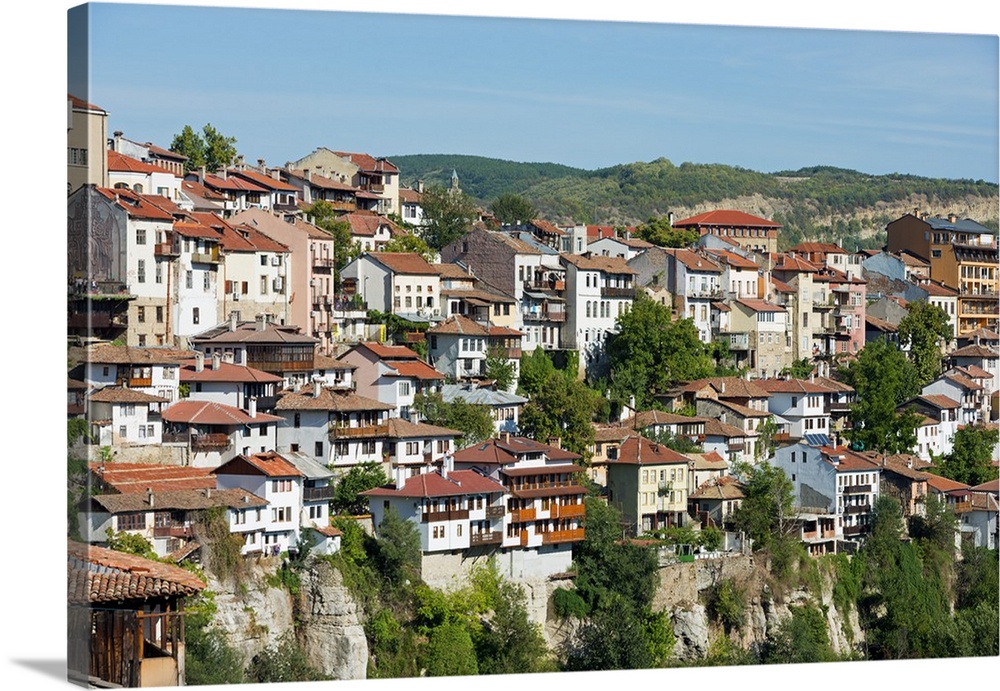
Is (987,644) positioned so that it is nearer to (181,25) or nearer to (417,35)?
(417,35)

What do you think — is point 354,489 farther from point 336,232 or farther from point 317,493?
point 336,232

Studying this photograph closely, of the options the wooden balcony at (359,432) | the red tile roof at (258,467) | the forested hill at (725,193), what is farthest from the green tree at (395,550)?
the forested hill at (725,193)

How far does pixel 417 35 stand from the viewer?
2420 cm

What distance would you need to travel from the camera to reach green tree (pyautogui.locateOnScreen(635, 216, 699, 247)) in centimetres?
4081

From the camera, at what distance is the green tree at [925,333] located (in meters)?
38.3

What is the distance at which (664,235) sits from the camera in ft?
134

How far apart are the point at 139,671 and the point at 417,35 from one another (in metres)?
10.1

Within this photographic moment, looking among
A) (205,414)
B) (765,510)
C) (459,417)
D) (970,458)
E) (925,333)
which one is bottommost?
(765,510)

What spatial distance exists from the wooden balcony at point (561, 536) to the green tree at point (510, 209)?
1440 cm

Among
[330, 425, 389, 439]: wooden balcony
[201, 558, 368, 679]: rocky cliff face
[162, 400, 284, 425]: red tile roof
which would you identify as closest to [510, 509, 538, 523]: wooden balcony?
[330, 425, 389, 439]: wooden balcony

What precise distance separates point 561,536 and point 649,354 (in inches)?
264

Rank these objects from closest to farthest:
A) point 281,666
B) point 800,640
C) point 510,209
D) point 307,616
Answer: point 281,666 → point 307,616 → point 800,640 → point 510,209

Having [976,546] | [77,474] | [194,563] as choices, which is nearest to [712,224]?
[976,546]

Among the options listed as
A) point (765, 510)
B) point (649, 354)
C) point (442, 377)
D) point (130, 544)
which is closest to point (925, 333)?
point (649, 354)
